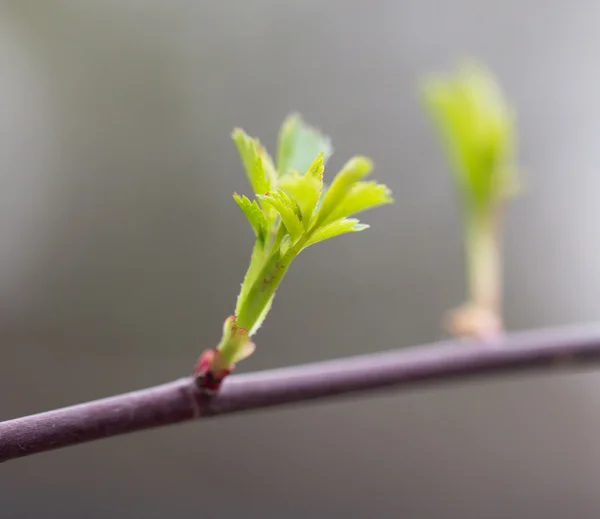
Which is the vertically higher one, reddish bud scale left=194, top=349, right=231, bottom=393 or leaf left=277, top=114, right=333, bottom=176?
leaf left=277, top=114, right=333, bottom=176

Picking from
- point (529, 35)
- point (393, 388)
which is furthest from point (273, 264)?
point (529, 35)

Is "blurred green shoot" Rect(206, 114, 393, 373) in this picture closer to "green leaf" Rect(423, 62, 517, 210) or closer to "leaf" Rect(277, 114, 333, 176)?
"leaf" Rect(277, 114, 333, 176)

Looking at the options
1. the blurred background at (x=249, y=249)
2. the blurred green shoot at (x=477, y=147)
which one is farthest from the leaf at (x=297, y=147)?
the blurred background at (x=249, y=249)

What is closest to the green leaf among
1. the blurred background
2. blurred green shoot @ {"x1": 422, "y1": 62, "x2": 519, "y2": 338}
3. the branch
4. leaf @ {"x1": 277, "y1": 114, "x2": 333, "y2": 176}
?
blurred green shoot @ {"x1": 422, "y1": 62, "x2": 519, "y2": 338}

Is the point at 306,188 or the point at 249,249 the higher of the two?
the point at 249,249

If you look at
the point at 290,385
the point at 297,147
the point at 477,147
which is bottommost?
the point at 290,385

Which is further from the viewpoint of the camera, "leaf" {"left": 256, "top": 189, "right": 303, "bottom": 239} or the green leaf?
the green leaf

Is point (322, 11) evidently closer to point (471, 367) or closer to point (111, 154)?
point (111, 154)

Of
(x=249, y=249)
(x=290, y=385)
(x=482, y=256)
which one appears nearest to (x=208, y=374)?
(x=290, y=385)

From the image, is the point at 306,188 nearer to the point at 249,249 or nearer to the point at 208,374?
the point at 208,374
